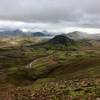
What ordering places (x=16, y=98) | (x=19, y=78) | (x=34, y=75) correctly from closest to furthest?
(x=16, y=98)
(x=19, y=78)
(x=34, y=75)

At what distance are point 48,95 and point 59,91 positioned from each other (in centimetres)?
288

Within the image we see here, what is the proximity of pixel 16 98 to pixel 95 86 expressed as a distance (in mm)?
13072

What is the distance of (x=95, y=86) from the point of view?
1756 inches

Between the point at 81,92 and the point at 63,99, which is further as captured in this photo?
the point at 81,92

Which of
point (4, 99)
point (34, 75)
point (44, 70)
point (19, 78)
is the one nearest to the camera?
point (4, 99)

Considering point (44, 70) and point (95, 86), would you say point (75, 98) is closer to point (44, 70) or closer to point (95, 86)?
point (95, 86)

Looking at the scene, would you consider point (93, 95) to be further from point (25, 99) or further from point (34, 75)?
point (34, 75)

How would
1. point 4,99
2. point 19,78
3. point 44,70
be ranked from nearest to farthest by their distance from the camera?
point 4,99
point 19,78
point 44,70

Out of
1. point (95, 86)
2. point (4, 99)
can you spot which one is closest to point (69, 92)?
point (95, 86)

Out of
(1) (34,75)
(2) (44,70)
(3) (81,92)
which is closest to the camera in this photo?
(3) (81,92)

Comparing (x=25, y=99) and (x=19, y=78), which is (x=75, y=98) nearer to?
(x=25, y=99)

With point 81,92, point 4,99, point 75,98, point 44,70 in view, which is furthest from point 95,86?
point 44,70

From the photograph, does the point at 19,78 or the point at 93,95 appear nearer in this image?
the point at 93,95

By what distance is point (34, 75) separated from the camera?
489 feet
